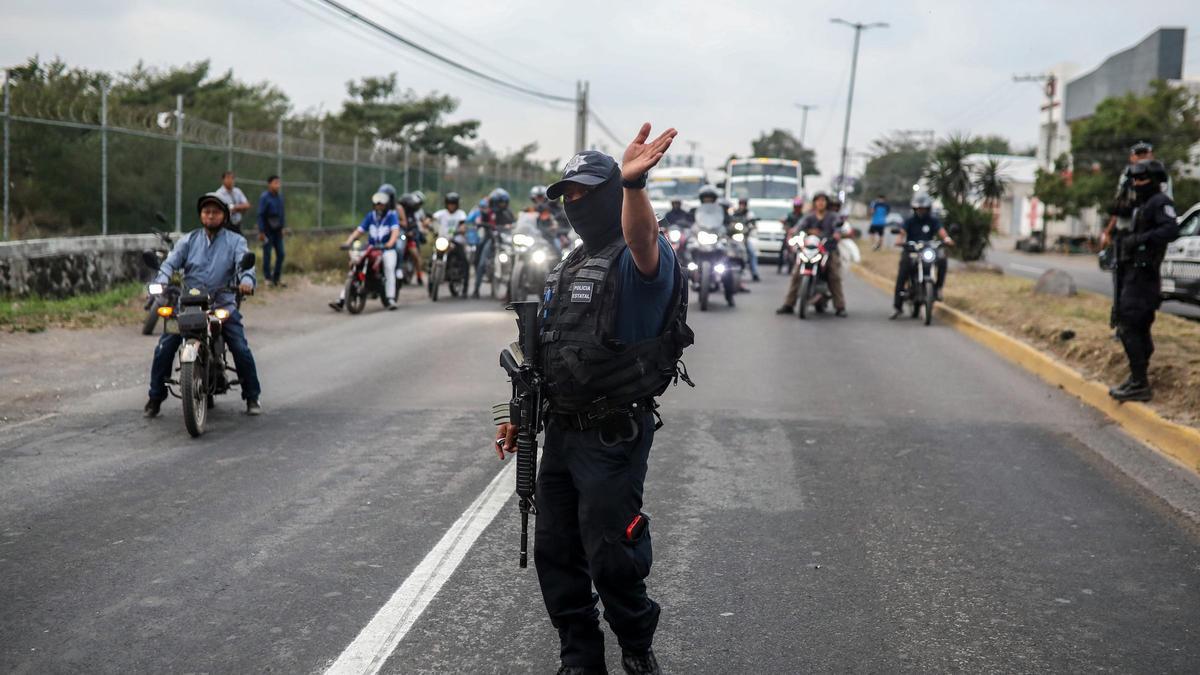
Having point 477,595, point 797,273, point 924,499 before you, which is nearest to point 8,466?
point 477,595

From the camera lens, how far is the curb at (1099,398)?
26.7ft

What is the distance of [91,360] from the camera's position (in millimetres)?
11742

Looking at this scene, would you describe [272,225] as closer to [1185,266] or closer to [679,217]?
[679,217]

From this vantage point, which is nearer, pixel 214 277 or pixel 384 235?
pixel 214 277

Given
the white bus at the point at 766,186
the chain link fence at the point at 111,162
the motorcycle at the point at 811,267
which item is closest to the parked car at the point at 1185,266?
the motorcycle at the point at 811,267

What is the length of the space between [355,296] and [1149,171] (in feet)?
36.4

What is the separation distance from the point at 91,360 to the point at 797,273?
33.4ft

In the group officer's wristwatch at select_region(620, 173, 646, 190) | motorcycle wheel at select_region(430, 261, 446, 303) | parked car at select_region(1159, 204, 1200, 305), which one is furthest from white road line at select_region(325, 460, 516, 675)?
parked car at select_region(1159, 204, 1200, 305)

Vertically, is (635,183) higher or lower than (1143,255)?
higher

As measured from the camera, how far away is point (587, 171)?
3.85 m

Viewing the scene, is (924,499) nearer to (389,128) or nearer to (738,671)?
(738,671)

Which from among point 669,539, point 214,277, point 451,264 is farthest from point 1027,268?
point 669,539

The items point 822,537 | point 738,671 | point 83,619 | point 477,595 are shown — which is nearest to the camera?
point 738,671

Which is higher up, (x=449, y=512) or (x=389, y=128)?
(x=389, y=128)
